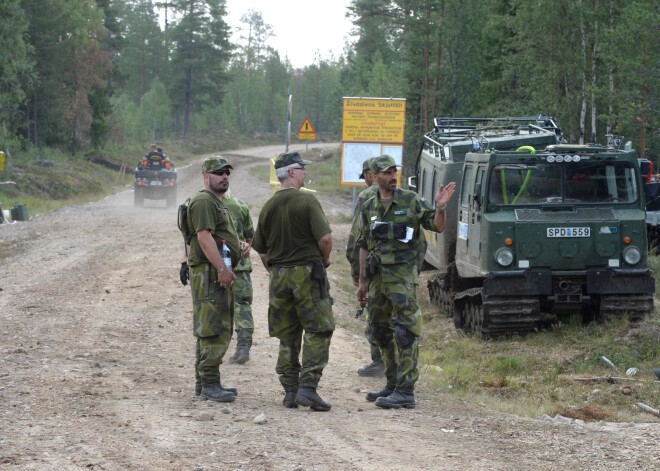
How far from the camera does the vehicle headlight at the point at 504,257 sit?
12945 mm

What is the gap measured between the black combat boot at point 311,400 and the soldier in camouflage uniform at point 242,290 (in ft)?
8.23

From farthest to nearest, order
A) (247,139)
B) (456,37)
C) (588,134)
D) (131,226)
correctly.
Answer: (247,139) < (456,37) < (588,134) < (131,226)

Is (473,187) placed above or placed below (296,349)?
above

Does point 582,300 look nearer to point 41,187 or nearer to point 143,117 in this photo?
point 41,187

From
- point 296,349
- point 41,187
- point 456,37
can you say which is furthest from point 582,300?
point 41,187

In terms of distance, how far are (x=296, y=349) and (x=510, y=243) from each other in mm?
5066

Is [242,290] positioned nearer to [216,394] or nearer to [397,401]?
[216,394]

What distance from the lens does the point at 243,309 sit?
11039 millimetres

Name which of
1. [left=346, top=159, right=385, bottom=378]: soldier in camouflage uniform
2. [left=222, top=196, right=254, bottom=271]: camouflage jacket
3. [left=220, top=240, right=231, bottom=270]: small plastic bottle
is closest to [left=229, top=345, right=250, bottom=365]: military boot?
[left=222, top=196, right=254, bottom=271]: camouflage jacket

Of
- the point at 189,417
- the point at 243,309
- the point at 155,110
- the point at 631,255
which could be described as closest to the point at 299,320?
the point at 189,417

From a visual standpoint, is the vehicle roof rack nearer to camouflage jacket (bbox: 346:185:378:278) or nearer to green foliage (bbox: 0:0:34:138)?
camouflage jacket (bbox: 346:185:378:278)

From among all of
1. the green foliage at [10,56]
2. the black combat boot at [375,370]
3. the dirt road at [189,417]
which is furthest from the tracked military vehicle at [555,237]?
the green foliage at [10,56]

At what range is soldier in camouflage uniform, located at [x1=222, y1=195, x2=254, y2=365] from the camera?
35.1ft

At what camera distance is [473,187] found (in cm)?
1370
